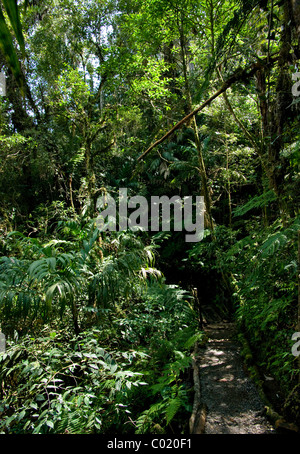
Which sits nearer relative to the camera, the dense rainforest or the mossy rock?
the mossy rock

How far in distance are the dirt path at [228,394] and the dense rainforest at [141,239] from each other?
0.20 m

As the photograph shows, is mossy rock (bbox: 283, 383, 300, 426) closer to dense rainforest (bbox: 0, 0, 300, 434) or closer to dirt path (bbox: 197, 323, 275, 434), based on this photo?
dense rainforest (bbox: 0, 0, 300, 434)

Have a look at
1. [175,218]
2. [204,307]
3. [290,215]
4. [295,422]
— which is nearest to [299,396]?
[295,422]

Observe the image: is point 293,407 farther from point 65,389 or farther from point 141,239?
point 141,239

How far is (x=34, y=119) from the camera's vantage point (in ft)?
35.7

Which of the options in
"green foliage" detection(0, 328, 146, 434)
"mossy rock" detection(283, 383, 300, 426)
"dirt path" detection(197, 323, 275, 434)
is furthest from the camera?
"dirt path" detection(197, 323, 275, 434)

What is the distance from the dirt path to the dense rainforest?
0.20 m

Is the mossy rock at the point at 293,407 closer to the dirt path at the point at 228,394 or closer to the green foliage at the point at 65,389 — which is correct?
the dirt path at the point at 228,394

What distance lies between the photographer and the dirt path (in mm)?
2406

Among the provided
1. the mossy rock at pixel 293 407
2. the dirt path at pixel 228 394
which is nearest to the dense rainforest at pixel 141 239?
the mossy rock at pixel 293 407

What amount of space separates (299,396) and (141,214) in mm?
7735

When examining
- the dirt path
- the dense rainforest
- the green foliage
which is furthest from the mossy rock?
the green foliage

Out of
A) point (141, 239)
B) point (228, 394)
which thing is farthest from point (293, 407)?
point (141, 239)

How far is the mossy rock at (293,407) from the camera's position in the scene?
7.07ft
